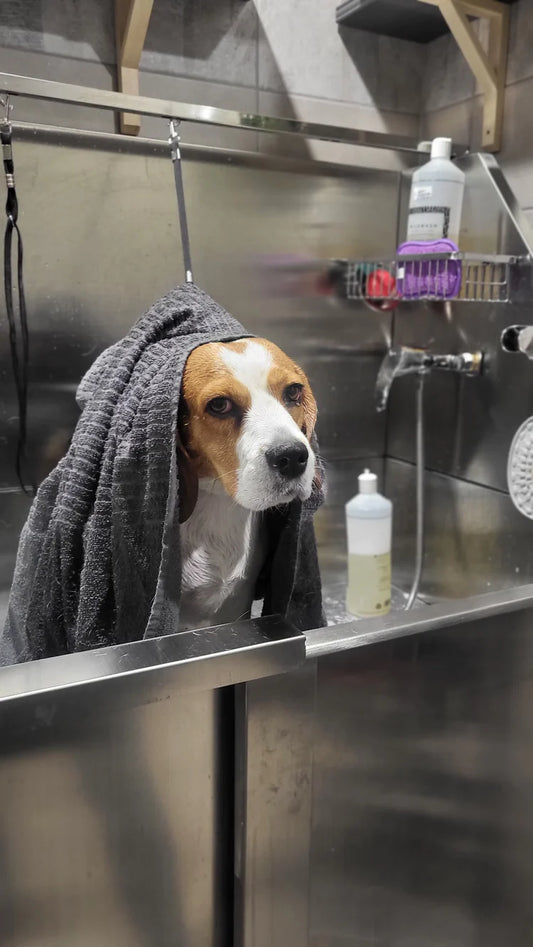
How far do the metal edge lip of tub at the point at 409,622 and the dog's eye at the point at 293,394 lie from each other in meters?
0.24

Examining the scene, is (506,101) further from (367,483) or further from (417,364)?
(367,483)

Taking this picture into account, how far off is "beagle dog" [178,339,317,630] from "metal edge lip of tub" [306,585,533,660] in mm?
141

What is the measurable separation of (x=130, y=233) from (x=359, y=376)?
1.84ft

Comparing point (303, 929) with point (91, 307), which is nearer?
point (303, 929)

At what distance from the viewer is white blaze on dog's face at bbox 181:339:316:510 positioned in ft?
2.15

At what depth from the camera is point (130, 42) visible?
1.10 m

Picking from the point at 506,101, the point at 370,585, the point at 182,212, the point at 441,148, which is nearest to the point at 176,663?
the point at 182,212

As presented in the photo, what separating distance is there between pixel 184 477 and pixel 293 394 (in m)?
0.14

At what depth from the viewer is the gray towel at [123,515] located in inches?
26.5

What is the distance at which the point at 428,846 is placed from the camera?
71cm

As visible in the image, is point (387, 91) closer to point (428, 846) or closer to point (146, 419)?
point (146, 419)

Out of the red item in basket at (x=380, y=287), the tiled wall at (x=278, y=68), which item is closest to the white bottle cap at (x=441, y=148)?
the tiled wall at (x=278, y=68)

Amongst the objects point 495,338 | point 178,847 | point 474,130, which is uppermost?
point 474,130

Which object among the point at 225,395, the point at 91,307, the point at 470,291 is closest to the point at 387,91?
the point at 470,291
